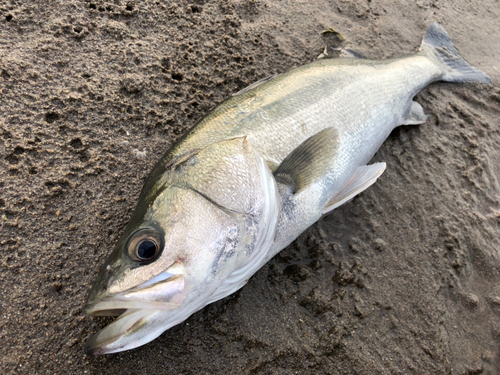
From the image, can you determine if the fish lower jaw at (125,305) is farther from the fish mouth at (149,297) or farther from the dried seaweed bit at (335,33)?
the dried seaweed bit at (335,33)

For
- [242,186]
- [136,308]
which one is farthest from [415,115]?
[136,308]

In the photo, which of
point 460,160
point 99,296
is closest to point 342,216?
point 460,160

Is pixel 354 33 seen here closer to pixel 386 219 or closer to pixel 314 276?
pixel 386 219

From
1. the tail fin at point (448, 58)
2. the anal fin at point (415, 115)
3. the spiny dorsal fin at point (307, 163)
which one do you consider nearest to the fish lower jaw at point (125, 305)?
the spiny dorsal fin at point (307, 163)

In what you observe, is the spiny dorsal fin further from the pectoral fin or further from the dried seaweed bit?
the dried seaweed bit

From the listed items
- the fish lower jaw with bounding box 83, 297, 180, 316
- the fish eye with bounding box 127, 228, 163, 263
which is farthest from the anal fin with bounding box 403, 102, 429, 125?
the fish lower jaw with bounding box 83, 297, 180, 316

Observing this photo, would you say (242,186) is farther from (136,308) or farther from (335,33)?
(335,33)
